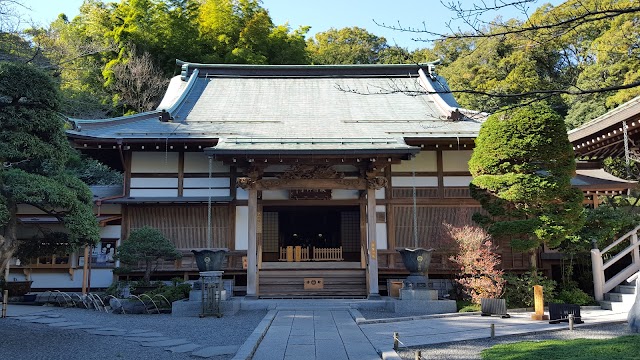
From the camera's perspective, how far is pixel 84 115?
88.6 ft

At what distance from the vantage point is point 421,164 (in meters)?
15.6

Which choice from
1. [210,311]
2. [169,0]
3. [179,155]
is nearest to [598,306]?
[210,311]

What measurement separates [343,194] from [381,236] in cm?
195

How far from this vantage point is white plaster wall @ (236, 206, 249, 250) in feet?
49.2

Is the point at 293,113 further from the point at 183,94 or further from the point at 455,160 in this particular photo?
the point at 455,160

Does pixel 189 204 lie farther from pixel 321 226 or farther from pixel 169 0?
pixel 169 0

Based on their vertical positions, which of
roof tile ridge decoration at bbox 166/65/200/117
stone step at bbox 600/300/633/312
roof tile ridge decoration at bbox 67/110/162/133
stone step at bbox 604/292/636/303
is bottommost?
stone step at bbox 600/300/633/312

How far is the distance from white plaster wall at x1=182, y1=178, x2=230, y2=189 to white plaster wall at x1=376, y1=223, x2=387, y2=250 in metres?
5.34

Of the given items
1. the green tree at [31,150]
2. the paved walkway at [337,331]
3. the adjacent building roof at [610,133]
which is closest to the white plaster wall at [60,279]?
the paved walkway at [337,331]

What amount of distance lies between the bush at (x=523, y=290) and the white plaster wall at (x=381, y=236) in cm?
425

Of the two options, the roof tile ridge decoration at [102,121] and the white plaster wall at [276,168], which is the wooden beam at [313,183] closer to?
the white plaster wall at [276,168]

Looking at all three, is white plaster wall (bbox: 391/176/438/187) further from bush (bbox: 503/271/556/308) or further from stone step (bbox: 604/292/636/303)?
stone step (bbox: 604/292/636/303)

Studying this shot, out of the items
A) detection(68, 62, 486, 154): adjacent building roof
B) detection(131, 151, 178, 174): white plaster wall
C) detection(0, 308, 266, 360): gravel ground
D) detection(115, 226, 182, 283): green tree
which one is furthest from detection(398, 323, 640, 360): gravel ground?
detection(131, 151, 178, 174): white plaster wall

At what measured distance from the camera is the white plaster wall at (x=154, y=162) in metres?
15.4
